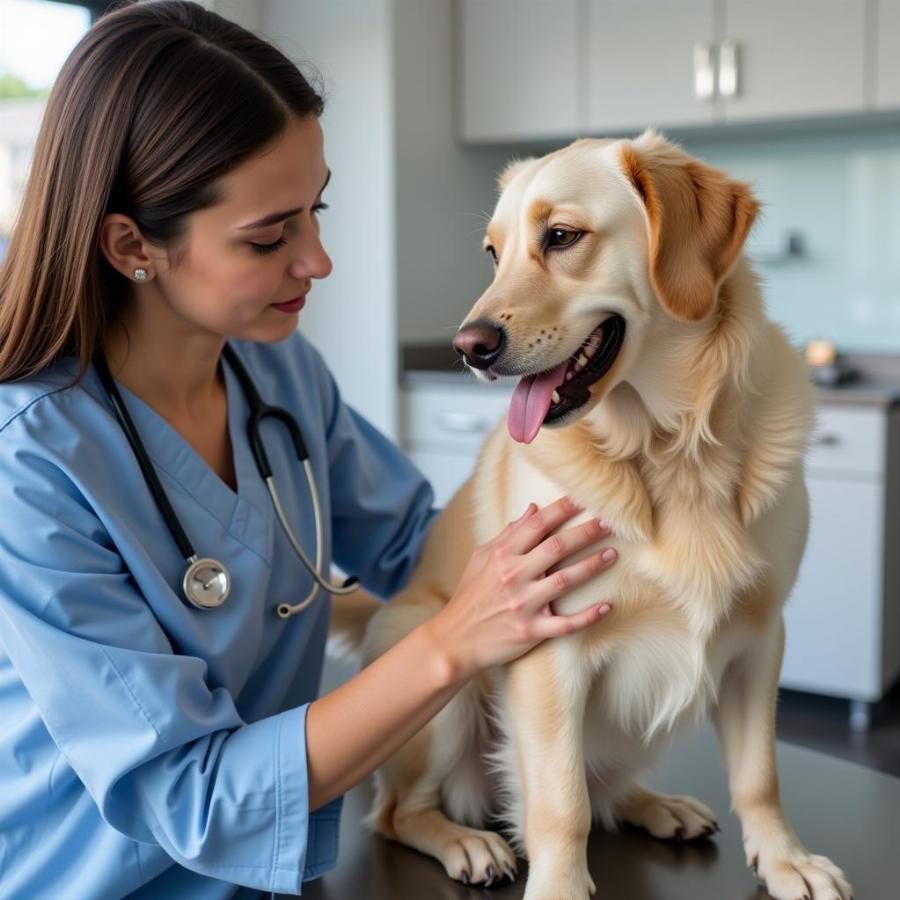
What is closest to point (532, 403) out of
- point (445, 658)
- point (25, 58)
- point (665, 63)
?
point (445, 658)

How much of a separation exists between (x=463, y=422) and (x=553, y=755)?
2513mm

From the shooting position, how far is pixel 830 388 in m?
3.24

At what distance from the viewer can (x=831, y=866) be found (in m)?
1.08

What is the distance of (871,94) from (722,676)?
8.31ft

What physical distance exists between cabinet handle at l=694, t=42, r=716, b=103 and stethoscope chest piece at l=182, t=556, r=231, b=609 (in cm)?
272

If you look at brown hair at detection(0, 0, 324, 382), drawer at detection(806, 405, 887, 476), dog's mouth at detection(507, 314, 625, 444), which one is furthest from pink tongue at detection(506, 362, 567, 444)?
drawer at detection(806, 405, 887, 476)

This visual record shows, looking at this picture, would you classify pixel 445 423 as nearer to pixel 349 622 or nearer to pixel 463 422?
pixel 463 422

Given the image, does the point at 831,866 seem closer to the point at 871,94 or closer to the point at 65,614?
Answer: the point at 65,614

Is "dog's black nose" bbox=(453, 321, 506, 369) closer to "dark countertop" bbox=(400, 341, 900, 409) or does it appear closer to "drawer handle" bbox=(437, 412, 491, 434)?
"dark countertop" bbox=(400, 341, 900, 409)

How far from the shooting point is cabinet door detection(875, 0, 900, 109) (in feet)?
10.3

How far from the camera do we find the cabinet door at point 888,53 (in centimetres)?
313

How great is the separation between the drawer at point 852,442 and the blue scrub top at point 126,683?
7.01 feet

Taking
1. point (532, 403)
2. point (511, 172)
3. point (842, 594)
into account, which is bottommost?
point (842, 594)

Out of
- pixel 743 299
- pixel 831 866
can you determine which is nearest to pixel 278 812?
pixel 831 866
